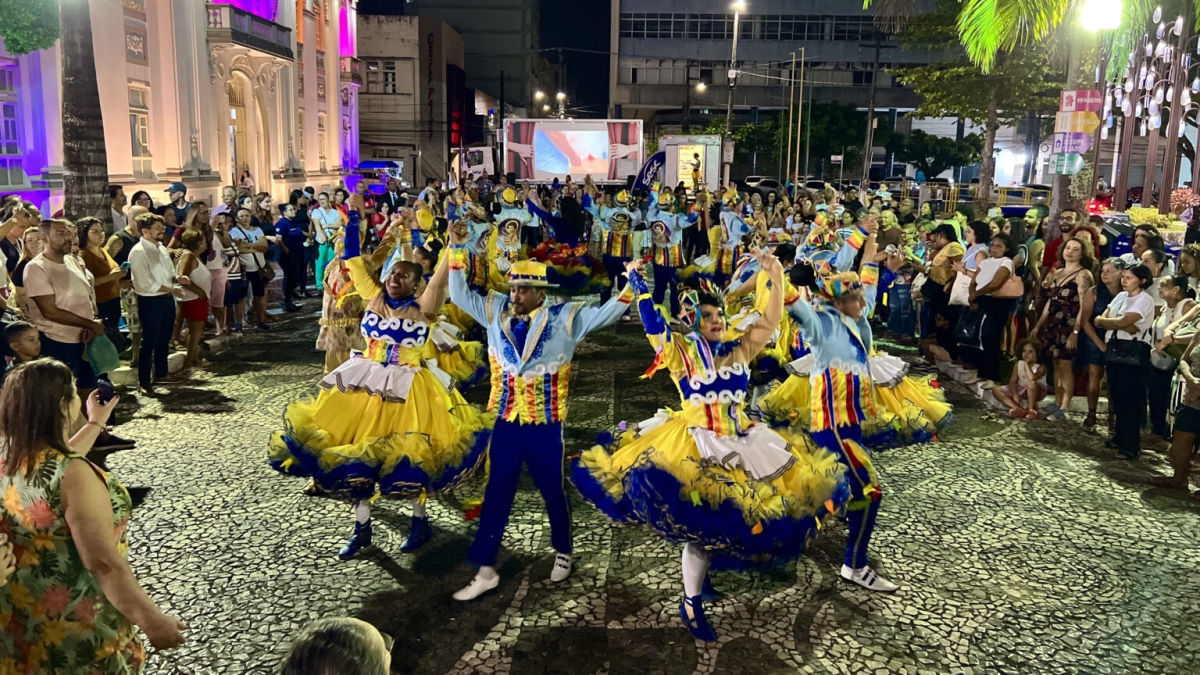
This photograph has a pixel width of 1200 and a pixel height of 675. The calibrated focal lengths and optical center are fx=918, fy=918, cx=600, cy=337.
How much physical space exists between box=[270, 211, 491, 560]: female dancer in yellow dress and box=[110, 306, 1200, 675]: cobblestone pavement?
590 mm

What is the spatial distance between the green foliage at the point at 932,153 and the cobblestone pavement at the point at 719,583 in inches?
2079

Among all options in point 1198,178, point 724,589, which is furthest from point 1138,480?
point 1198,178

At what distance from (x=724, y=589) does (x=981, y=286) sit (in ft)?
20.4

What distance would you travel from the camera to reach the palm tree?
39.0 ft

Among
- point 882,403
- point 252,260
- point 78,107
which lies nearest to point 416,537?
point 882,403

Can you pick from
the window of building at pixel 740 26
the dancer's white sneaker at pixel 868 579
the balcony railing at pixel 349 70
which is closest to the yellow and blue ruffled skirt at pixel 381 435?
the dancer's white sneaker at pixel 868 579

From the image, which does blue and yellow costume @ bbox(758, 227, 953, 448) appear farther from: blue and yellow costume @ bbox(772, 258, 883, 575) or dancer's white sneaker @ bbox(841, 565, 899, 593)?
dancer's white sneaker @ bbox(841, 565, 899, 593)

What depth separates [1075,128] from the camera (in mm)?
12172

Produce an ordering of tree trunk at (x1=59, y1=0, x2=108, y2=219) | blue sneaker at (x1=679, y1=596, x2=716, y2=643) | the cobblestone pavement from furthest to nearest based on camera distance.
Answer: tree trunk at (x1=59, y1=0, x2=108, y2=219)
blue sneaker at (x1=679, y1=596, x2=716, y2=643)
the cobblestone pavement

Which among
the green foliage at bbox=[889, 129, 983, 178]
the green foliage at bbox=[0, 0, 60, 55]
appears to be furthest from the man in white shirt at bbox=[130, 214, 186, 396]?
the green foliage at bbox=[889, 129, 983, 178]

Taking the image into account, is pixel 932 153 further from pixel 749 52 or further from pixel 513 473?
pixel 513 473

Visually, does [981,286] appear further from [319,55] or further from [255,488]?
[319,55]

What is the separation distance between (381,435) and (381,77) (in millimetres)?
57477

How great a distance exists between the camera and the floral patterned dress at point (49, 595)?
2.86 metres
